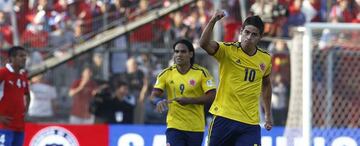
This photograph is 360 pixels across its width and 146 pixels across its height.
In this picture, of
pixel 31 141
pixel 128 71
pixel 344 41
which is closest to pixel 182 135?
pixel 31 141

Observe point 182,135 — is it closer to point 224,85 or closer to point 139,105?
point 224,85

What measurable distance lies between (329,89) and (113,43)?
4.84 meters

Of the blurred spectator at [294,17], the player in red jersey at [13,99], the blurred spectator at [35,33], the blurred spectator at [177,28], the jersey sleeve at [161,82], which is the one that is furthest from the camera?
the blurred spectator at [294,17]

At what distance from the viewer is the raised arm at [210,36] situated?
8.74 metres

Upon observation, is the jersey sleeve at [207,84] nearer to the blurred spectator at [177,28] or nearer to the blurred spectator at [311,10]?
the blurred spectator at [177,28]

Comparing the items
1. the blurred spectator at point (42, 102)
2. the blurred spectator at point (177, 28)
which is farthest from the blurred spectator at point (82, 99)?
the blurred spectator at point (177, 28)

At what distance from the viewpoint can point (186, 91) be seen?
11383 millimetres

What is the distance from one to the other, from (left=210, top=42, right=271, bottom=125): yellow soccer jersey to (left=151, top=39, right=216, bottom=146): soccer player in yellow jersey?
5.01 feet

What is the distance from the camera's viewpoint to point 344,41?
15.7m

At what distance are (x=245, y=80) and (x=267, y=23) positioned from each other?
854 centimetres

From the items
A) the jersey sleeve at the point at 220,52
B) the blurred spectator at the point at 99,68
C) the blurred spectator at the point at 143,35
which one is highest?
the blurred spectator at the point at 143,35

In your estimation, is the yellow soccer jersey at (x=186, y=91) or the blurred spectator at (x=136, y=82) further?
the blurred spectator at (x=136, y=82)

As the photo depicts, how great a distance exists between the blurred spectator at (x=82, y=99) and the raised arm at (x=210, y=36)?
27.9 feet

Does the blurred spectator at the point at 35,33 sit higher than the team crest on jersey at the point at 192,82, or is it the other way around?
the blurred spectator at the point at 35,33
